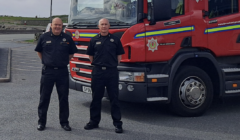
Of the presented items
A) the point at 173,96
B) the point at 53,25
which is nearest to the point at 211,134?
the point at 173,96

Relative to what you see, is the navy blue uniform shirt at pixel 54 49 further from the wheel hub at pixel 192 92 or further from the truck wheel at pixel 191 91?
the wheel hub at pixel 192 92

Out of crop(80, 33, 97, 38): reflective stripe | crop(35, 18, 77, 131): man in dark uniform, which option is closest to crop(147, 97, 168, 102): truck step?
crop(35, 18, 77, 131): man in dark uniform

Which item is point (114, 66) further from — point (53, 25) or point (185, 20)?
point (185, 20)

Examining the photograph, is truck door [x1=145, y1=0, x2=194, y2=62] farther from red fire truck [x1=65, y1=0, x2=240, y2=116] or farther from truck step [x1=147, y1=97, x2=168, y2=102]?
truck step [x1=147, y1=97, x2=168, y2=102]

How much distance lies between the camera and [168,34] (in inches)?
283

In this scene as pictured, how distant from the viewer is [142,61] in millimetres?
7031

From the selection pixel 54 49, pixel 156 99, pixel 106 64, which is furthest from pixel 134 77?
pixel 54 49

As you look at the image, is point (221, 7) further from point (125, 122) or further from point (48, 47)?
point (48, 47)

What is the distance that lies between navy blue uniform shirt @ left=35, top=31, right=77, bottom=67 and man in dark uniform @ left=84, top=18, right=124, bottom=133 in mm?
415

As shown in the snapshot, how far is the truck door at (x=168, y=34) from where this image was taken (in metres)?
7.06

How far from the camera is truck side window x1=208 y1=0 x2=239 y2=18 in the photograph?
7.63 metres

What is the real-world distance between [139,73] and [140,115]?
1.14 metres

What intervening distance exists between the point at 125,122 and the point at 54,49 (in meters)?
1.81

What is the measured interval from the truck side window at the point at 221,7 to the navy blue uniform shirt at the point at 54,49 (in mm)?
2749
